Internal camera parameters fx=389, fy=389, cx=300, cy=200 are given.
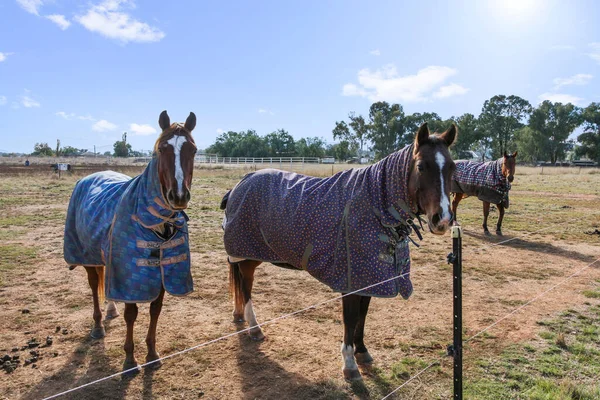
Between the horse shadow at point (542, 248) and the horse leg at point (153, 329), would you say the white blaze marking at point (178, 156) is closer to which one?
the horse leg at point (153, 329)

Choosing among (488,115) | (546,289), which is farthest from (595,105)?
(546,289)

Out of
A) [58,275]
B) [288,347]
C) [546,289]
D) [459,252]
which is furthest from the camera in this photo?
[58,275]

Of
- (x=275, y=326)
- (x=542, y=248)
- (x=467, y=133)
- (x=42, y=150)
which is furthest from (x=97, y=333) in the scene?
(x=42, y=150)

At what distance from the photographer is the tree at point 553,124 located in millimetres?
57344

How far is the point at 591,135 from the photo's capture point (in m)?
54.9

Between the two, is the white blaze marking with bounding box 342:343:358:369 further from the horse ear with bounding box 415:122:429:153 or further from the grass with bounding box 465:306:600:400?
the horse ear with bounding box 415:122:429:153

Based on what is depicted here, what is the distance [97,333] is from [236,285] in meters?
1.51

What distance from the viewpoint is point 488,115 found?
216 feet

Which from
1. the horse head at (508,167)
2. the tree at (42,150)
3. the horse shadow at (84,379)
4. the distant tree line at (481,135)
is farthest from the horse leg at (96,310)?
the tree at (42,150)

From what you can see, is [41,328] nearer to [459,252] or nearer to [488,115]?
[459,252]

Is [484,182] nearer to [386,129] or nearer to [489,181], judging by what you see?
[489,181]

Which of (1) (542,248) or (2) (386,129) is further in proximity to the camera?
(2) (386,129)

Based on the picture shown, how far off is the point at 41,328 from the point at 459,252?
437cm

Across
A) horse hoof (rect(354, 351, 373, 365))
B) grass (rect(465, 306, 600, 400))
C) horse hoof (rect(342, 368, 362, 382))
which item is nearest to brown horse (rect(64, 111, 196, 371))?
horse hoof (rect(342, 368, 362, 382))
